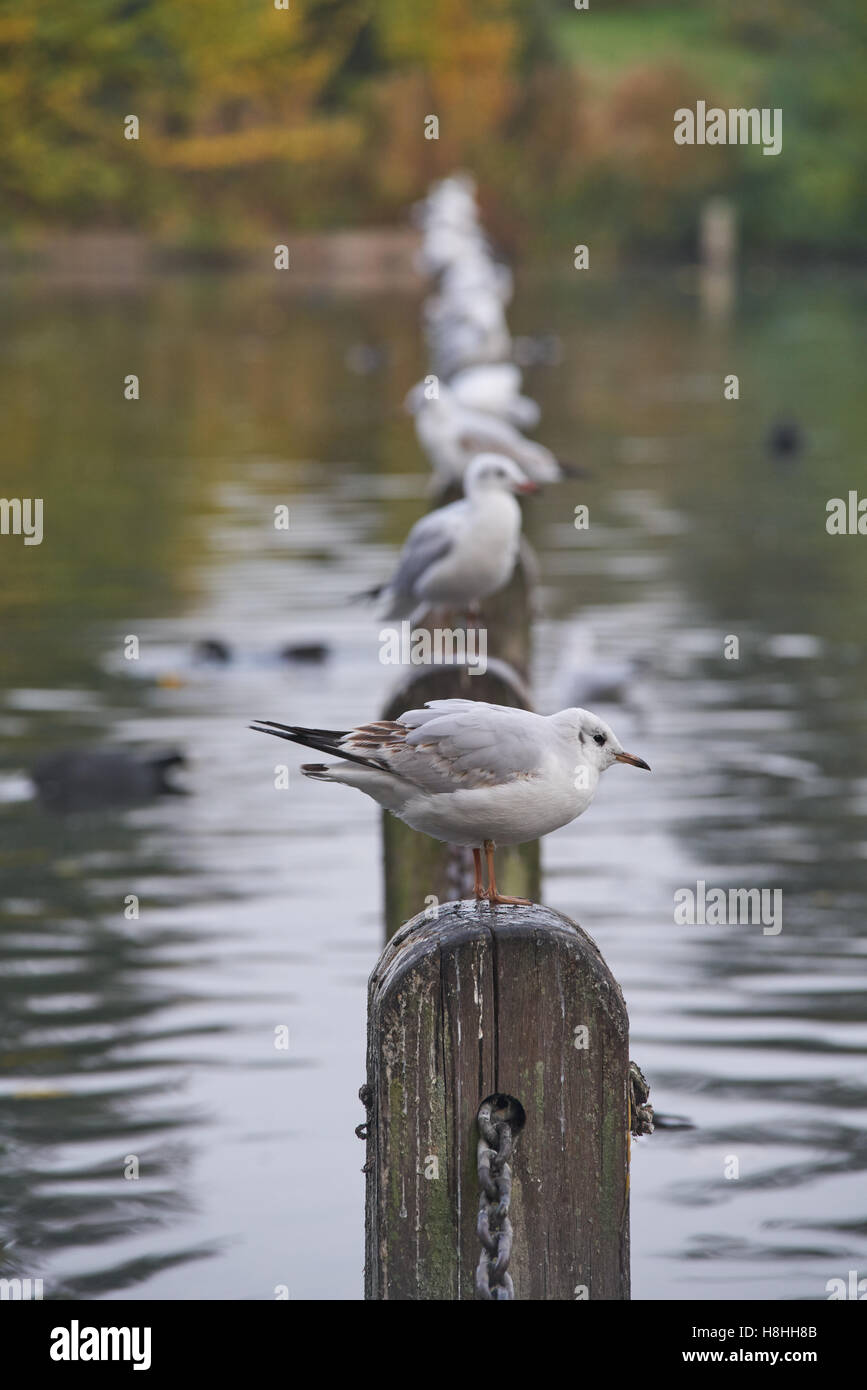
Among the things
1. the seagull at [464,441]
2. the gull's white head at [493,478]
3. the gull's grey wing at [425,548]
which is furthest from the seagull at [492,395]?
the gull's white head at [493,478]

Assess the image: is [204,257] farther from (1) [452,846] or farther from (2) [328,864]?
(1) [452,846]

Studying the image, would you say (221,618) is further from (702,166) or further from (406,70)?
(406,70)

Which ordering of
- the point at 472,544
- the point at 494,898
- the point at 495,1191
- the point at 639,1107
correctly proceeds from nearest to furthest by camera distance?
the point at 495,1191, the point at 639,1107, the point at 494,898, the point at 472,544

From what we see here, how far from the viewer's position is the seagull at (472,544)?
5.01 m

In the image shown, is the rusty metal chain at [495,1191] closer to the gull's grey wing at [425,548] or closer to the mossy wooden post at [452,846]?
the mossy wooden post at [452,846]

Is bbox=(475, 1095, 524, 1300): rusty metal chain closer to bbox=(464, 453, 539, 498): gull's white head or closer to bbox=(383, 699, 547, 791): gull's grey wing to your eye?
bbox=(383, 699, 547, 791): gull's grey wing

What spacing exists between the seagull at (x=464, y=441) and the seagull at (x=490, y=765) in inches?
167

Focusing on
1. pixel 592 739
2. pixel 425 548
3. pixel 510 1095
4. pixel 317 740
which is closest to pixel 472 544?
pixel 425 548

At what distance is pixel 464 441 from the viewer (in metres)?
7.30

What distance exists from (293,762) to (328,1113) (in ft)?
10.5

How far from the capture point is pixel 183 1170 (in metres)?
4.55

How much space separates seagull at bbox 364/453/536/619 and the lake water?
1000 mm

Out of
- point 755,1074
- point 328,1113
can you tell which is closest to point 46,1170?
point 328,1113

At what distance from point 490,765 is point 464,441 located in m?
4.52
